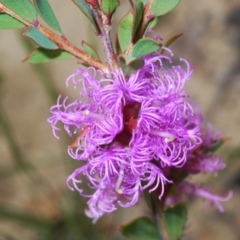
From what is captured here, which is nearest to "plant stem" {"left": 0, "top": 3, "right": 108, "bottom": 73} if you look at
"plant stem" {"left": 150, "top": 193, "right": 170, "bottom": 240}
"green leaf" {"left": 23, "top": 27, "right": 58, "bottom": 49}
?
"green leaf" {"left": 23, "top": 27, "right": 58, "bottom": 49}

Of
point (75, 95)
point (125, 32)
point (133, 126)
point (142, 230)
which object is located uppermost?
point (125, 32)

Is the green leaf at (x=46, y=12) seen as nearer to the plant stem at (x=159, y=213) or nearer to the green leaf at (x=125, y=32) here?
the green leaf at (x=125, y=32)

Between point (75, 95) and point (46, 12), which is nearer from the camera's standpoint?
point (46, 12)

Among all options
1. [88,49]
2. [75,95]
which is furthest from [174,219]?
[75,95]

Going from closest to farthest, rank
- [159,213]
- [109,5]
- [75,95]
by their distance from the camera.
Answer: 1. [109,5]
2. [159,213]
3. [75,95]

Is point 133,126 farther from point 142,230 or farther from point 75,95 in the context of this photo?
point 75,95

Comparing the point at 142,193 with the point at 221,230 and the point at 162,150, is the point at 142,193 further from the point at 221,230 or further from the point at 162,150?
the point at 221,230

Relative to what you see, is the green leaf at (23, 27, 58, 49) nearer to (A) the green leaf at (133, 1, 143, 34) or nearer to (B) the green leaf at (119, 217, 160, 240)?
(A) the green leaf at (133, 1, 143, 34)
